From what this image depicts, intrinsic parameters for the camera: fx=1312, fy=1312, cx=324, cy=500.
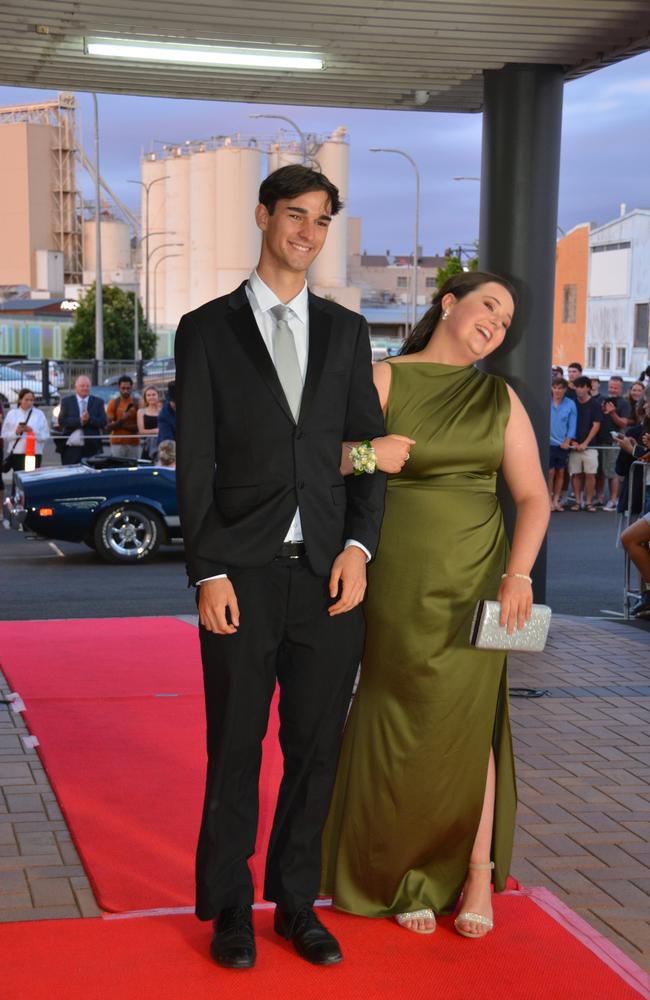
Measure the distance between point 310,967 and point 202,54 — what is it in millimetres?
6655

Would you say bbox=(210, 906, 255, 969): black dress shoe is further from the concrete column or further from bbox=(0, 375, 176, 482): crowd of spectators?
bbox=(0, 375, 176, 482): crowd of spectators

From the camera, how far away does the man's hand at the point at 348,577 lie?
11.5ft

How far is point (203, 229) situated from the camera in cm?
10038

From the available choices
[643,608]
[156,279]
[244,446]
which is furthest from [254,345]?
[156,279]

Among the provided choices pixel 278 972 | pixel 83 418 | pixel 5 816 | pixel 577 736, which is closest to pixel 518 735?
pixel 577 736

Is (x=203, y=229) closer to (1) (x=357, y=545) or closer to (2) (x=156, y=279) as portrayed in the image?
(2) (x=156, y=279)

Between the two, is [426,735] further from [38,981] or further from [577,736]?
[577,736]

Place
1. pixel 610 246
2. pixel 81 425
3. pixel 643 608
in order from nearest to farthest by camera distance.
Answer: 1. pixel 643 608
2. pixel 81 425
3. pixel 610 246

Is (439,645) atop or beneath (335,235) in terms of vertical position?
beneath

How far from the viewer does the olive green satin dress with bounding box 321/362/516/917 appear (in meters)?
3.84

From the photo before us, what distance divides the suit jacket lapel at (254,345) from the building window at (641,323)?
179ft

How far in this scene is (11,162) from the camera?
113 metres

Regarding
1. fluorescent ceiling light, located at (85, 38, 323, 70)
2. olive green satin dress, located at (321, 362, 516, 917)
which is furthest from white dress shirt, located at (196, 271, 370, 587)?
fluorescent ceiling light, located at (85, 38, 323, 70)

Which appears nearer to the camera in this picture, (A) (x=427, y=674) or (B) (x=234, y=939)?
(B) (x=234, y=939)
